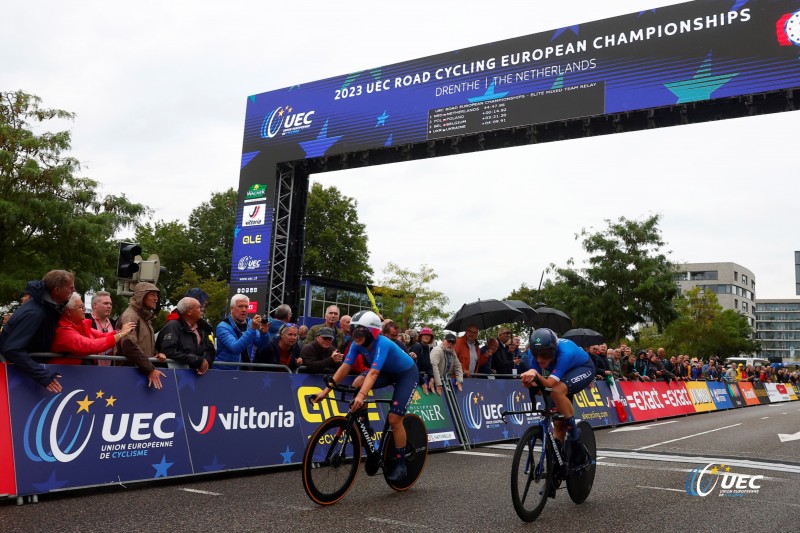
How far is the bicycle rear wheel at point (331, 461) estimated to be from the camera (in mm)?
6281

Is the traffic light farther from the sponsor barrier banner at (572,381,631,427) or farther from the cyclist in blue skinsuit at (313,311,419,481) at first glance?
the sponsor barrier banner at (572,381,631,427)

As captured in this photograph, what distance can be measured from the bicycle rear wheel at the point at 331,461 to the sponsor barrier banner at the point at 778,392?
110 ft

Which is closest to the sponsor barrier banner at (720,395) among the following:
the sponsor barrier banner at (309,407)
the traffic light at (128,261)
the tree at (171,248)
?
the sponsor barrier banner at (309,407)

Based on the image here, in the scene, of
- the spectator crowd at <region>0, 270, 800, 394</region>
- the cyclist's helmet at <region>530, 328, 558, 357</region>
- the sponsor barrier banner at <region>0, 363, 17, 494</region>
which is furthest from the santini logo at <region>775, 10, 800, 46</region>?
the sponsor barrier banner at <region>0, 363, 17, 494</region>

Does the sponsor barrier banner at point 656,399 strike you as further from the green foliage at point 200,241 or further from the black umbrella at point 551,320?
the green foliage at point 200,241

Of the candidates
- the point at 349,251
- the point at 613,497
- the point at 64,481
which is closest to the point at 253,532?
the point at 64,481

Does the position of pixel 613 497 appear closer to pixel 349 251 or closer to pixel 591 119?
pixel 591 119

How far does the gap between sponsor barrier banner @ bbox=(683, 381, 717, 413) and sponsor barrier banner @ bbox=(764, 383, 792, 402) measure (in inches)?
446

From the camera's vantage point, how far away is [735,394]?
29.2 m

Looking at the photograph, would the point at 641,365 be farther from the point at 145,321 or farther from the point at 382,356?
the point at 145,321

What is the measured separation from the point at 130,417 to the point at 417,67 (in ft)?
82.0

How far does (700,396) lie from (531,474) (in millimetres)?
20761

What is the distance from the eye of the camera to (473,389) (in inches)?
490

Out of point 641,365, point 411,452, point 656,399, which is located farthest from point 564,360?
point 656,399
